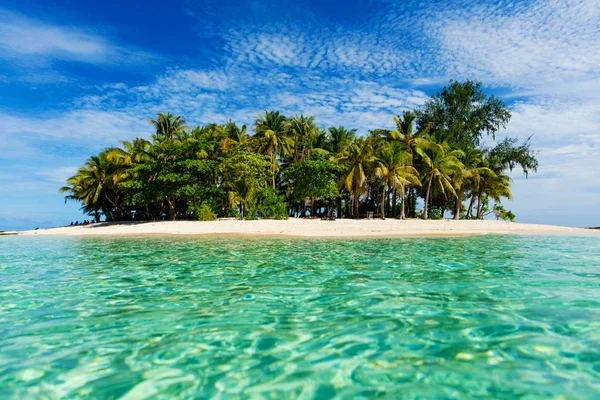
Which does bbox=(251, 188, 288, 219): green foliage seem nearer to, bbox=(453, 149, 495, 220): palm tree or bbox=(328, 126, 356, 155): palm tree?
bbox=(328, 126, 356, 155): palm tree

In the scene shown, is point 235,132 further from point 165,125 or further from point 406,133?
point 406,133

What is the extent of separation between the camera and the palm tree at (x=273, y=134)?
140 feet

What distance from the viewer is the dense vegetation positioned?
3631 centimetres

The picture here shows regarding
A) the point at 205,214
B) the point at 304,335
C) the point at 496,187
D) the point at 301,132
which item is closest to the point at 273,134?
the point at 301,132

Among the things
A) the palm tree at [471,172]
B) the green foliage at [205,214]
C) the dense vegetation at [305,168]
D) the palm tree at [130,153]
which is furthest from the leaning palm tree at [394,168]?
the palm tree at [130,153]

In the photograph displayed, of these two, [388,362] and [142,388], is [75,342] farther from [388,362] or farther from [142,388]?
[388,362]

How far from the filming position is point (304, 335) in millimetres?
4293

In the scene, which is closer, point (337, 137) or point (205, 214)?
point (205, 214)

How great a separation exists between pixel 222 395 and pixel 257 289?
378cm

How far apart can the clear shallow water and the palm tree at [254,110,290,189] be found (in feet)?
116

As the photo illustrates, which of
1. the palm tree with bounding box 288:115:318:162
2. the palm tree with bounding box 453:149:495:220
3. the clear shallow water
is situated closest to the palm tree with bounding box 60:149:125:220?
the palm tree with bounding box 288:115:318:162

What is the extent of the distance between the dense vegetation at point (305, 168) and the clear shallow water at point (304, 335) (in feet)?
90.8

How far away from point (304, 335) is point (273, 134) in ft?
129

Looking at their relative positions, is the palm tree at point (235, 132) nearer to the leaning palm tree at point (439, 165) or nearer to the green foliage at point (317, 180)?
the green foliage at point (317, 180)
